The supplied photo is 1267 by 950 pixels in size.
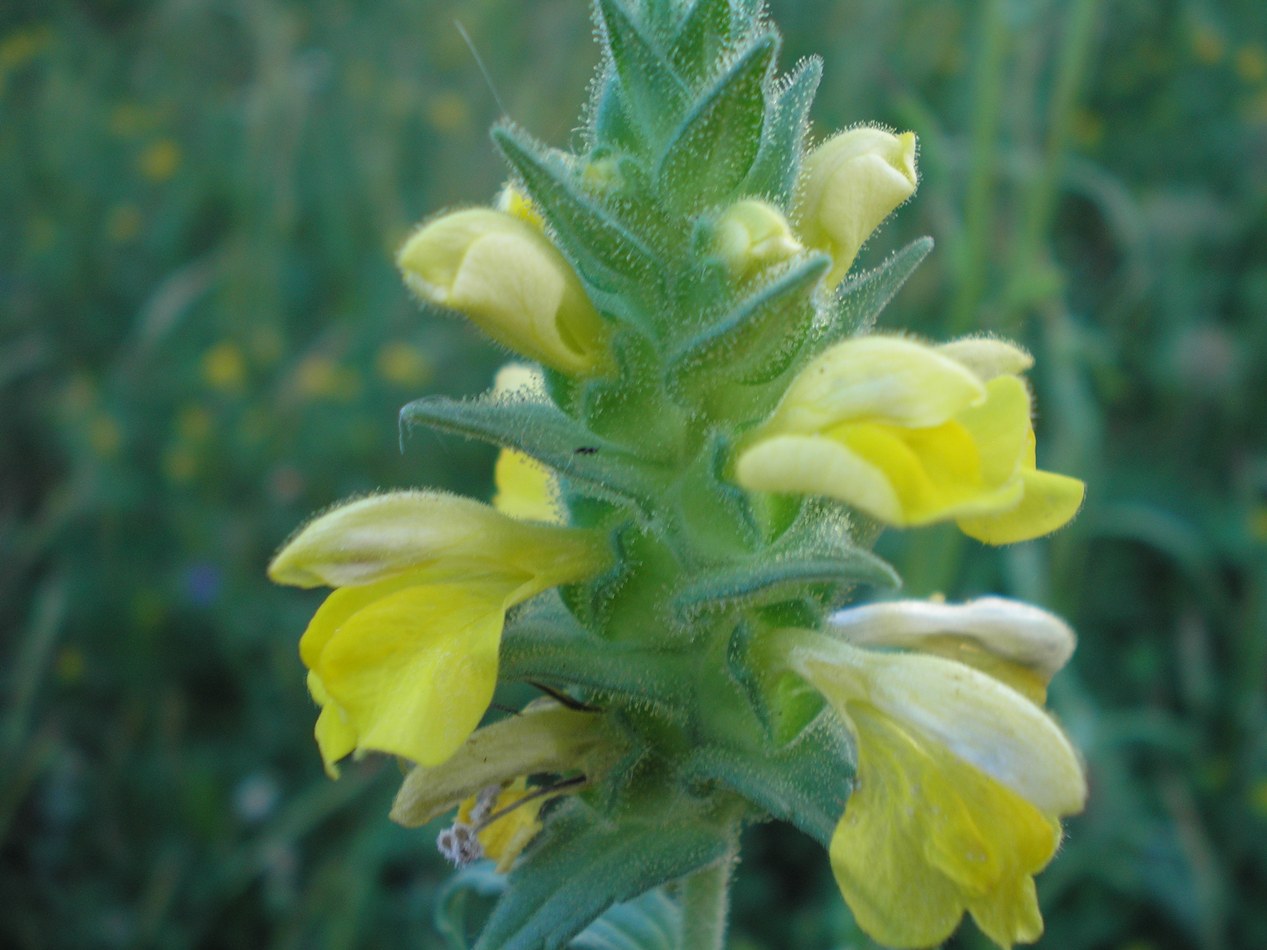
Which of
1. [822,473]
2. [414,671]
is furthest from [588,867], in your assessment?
[822,473]

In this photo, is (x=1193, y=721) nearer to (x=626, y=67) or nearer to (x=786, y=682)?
(x=786, y=682)

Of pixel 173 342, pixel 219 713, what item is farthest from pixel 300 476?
pixel 173 342

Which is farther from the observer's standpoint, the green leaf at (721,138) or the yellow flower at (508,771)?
the yellow flower at (508,771)

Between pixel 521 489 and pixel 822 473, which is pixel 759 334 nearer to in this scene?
pixel 822 473

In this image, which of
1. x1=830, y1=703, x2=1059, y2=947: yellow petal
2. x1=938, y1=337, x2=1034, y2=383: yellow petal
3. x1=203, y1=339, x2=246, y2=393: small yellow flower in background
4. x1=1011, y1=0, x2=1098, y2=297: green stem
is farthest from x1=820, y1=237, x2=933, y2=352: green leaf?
Answer: x1=203, y1=339, x2=246, y2=393: small yellow flower in background

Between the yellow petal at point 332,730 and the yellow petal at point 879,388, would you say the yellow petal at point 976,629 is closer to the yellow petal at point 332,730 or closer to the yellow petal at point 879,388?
the yellow petal at point 879,388

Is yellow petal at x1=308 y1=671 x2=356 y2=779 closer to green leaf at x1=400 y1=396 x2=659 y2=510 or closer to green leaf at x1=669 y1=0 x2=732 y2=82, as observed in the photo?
green leaf at x1=400 y1=396 x2=659 y2=510

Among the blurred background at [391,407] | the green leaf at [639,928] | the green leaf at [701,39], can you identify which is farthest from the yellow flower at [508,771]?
the blurred background at [391,407]
